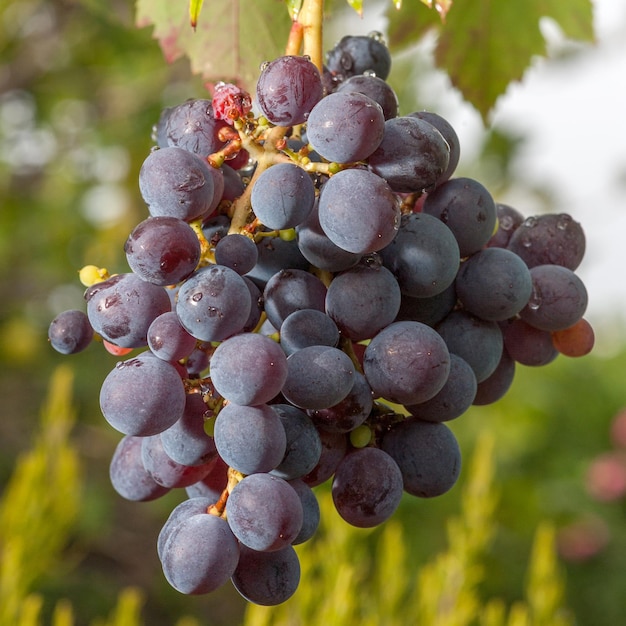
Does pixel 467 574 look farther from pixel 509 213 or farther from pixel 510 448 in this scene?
pixel 510 448

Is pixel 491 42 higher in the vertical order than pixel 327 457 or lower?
higher

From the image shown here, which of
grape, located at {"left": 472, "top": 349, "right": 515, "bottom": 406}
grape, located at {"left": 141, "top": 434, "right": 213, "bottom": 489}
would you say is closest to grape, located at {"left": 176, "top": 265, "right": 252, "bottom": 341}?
grape, located at {"left": 141, "top": 434, "right": 213, "bottom": 489}

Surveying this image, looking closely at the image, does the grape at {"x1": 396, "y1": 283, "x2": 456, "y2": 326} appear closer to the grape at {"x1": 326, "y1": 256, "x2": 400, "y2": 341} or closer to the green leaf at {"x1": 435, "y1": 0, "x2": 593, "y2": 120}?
the grape at {"x1": 326, "y1": 256, "x2": 400, "y2": 341}

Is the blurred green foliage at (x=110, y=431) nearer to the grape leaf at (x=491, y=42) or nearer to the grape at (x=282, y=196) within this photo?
the grape leaf at (x=491, y=42)

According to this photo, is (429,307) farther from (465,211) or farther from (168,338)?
(168,338)

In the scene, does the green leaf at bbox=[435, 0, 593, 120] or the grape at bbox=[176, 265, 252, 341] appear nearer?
the grape at bbox=[176, 265, 252, 341]

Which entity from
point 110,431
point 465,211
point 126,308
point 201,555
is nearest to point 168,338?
point 126,308
